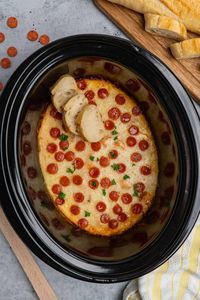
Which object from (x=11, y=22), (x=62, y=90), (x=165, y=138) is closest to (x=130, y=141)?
(x=165, y=138)

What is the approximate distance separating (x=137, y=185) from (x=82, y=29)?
78 cm

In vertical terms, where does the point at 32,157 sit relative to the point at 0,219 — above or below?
above

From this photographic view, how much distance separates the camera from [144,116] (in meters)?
2.61

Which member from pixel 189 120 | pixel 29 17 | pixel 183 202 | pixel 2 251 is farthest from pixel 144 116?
pixel 2 251

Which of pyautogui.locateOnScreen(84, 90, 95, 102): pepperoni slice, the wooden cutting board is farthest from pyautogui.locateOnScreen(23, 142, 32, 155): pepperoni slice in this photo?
the wooden cutting board

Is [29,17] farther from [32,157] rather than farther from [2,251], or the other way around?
[2,251]

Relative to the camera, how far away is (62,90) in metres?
2.45

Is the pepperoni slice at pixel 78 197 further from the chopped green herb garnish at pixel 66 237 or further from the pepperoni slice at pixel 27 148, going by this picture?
the pepperoni slice at pixel 27 148

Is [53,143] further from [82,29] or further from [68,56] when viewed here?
[82,29]

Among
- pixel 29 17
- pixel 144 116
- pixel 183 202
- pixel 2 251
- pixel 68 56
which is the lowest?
pixel 2 251

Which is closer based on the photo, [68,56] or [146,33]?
[68,56]

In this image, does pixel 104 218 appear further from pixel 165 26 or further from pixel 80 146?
pixel 165 26

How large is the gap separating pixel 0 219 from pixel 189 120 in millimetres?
927

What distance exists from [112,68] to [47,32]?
1.24 feet
